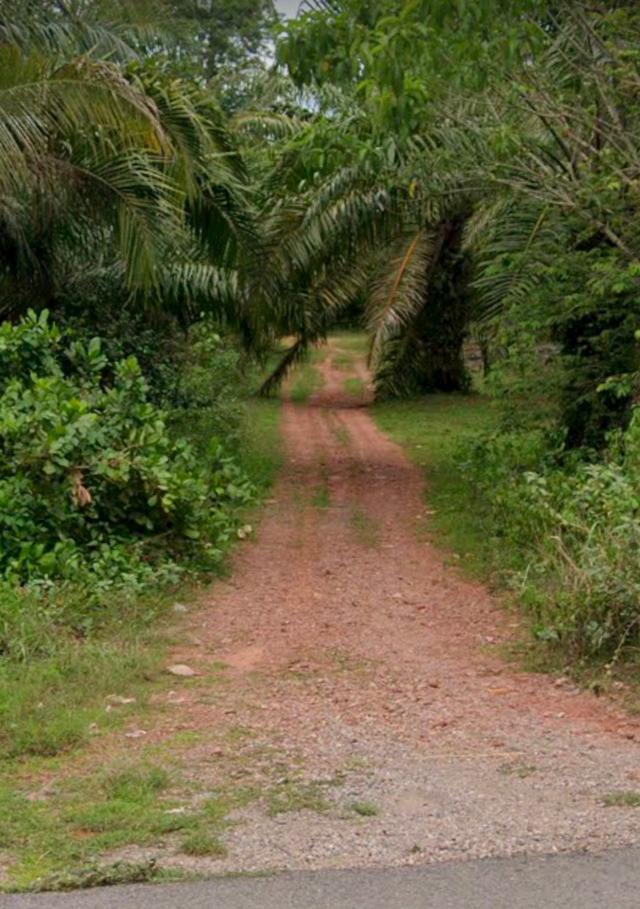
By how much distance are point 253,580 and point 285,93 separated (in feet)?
42.8

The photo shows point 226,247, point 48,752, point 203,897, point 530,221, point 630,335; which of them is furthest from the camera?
point 226,247

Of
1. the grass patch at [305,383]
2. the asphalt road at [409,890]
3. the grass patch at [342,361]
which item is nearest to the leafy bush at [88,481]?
the asphalt road at [409,890]

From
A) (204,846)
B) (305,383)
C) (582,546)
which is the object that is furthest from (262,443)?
(204,846)

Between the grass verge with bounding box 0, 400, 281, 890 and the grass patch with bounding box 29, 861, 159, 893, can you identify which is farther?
the grass verge with bounding box 0, 400, 281, 890

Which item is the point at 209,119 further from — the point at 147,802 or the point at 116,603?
the point at 147,802

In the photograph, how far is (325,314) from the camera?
776 inches

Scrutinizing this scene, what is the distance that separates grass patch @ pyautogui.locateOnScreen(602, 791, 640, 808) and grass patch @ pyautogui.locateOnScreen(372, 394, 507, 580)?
4304mm

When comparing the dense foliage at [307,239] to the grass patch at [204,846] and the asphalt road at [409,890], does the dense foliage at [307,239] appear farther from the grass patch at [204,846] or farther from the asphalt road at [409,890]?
the grass patch at [204,846]

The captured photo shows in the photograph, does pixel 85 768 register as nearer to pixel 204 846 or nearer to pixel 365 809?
pixel 204 846

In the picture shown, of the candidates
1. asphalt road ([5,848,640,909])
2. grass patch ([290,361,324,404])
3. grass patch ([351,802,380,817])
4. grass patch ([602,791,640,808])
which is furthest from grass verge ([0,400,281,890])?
grass patch ([290,361,324,404])

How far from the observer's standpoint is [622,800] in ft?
16.6

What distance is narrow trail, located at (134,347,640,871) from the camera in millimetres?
4766

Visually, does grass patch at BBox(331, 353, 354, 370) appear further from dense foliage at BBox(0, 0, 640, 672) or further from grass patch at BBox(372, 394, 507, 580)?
dense foliage at BBox(0, 0, 640, 672)

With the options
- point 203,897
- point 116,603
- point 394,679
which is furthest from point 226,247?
point 203,897
